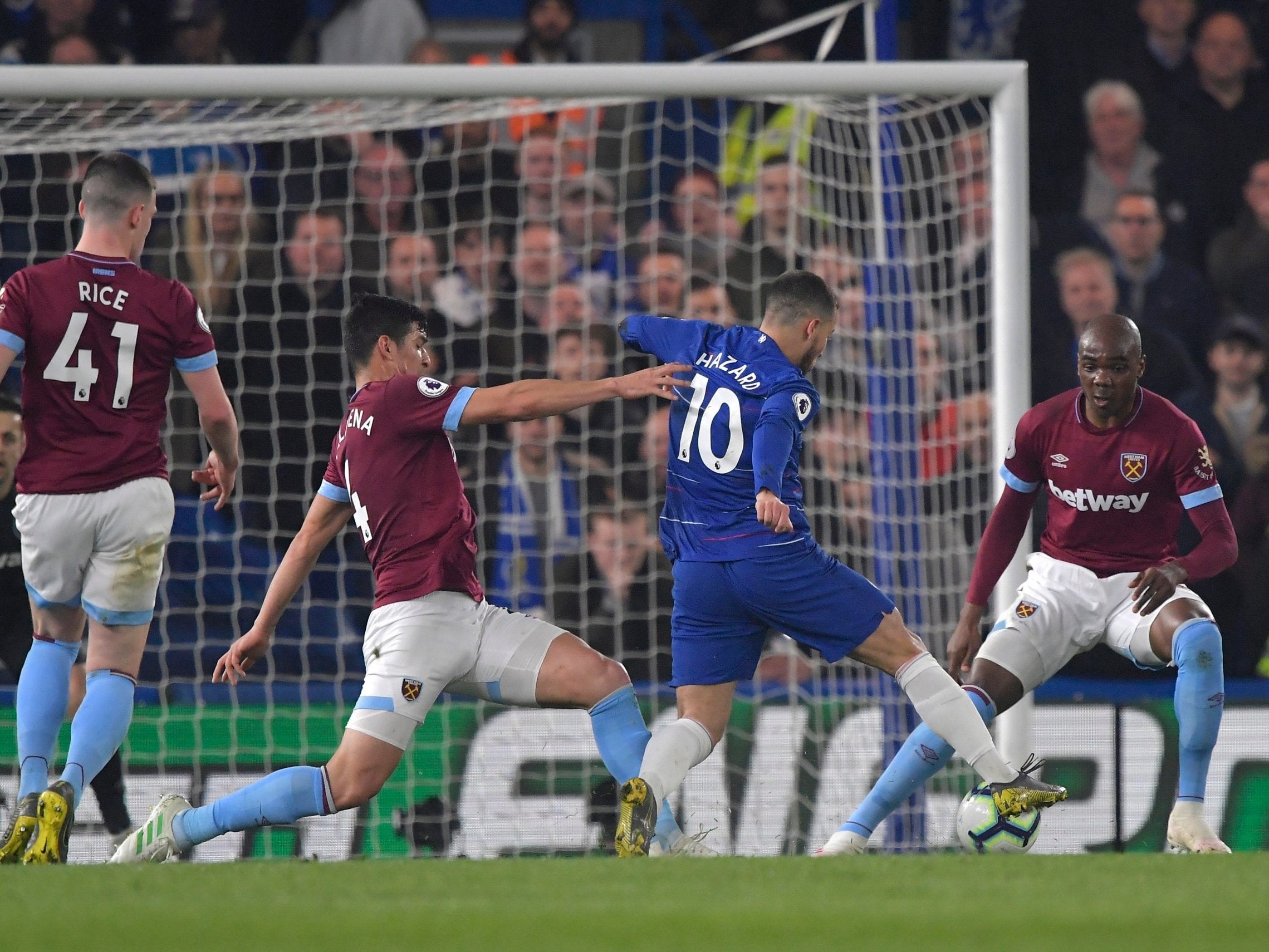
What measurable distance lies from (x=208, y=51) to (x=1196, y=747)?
266 inches

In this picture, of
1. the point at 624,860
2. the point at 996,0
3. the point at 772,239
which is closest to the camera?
the point at 624,860

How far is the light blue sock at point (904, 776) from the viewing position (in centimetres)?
591

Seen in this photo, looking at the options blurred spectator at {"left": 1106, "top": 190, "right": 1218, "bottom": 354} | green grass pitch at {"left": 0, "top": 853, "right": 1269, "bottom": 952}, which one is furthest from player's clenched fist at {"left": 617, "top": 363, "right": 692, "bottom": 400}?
blurred spectator at {"left": 1106, "top": 190, "right": 1218, "bottom": 354}

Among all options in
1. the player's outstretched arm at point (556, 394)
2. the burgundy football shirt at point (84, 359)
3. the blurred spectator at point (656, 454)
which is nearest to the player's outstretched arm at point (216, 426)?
the burgundy football shirt at point (84, 359)

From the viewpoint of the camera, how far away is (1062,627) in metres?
6.14

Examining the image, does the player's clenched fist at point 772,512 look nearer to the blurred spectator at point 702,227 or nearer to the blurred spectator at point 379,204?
the blurred spectator at point 702,227

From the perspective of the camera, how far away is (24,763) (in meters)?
5.39

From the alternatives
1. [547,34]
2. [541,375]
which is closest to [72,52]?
[547,34]

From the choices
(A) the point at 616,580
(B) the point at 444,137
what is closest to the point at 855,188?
(A) the point at 616,580

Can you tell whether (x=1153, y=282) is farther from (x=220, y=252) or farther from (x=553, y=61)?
(x=220, y=252)

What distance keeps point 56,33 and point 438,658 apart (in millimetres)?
6030

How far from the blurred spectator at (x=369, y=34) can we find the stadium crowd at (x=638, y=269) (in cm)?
44

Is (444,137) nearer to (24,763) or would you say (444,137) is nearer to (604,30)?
→ (604,30)

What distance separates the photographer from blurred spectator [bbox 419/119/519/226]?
8891 mm
